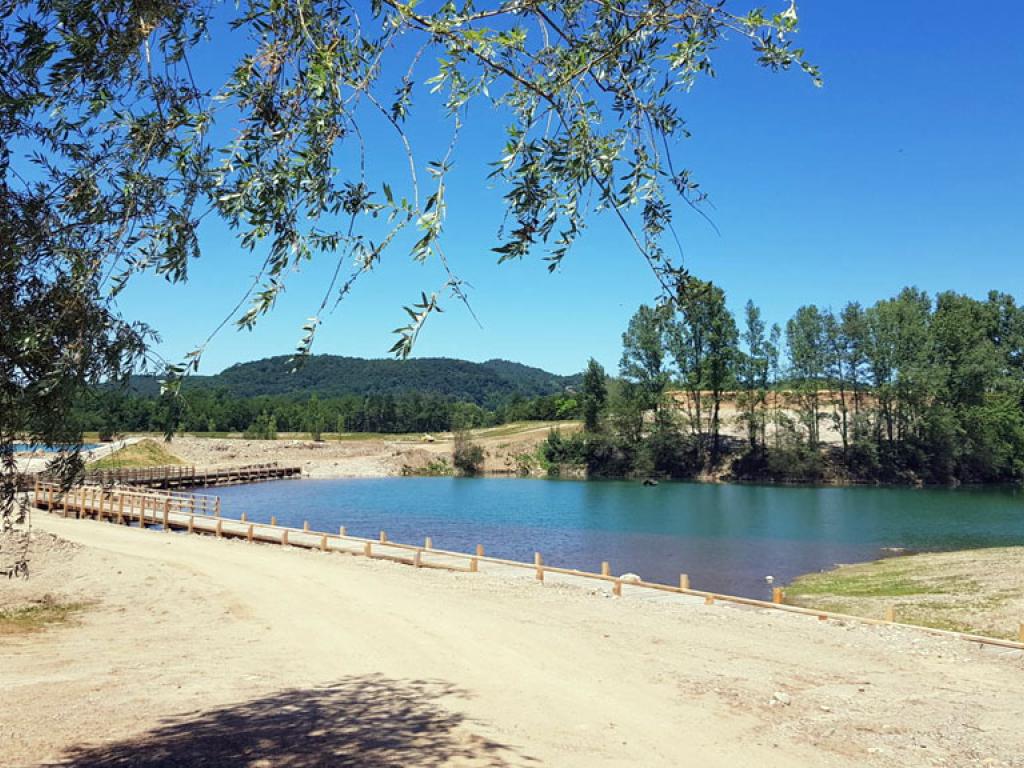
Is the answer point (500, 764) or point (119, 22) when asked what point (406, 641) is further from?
point (119, 22)

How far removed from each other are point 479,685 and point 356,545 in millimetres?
16984

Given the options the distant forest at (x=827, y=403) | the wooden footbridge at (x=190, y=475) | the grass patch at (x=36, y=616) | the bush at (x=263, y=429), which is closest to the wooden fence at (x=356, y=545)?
the grass patch at (x=36, y=616)

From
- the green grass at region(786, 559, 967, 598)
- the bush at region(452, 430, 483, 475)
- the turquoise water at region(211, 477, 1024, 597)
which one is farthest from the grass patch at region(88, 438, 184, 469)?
the green grass at region(786, 559, 967, 598)

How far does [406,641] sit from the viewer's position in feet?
49.6

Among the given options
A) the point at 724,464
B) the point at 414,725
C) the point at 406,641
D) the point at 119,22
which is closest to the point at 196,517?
the point at 406,641

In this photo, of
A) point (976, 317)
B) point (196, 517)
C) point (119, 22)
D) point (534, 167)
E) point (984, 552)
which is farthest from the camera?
point (976, 317)

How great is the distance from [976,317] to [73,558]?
95.6 metres

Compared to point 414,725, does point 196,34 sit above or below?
above

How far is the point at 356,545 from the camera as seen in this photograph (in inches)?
1110

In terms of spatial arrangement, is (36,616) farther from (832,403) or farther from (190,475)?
(832,403)

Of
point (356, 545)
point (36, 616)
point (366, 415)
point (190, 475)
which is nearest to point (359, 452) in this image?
point (190, 475)

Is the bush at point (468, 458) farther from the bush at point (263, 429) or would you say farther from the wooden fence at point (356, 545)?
the wooden fence at point (356, 545)

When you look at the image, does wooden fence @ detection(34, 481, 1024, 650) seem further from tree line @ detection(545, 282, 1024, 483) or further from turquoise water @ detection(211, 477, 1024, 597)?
tree line @ detection(545, 282, 1024, 483)

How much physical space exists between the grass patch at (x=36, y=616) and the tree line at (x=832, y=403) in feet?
194
